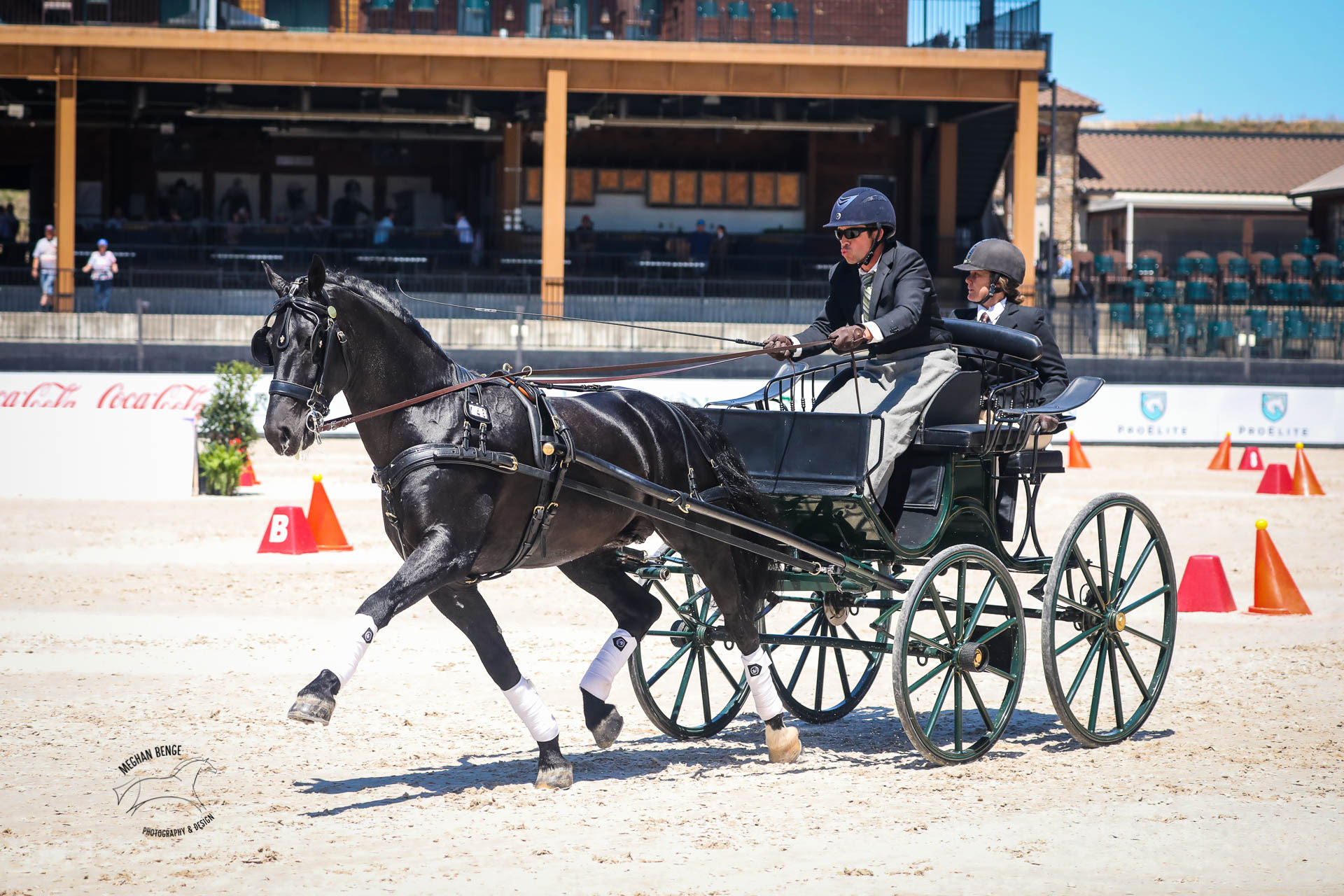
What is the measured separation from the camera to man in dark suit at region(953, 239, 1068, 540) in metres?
7.21

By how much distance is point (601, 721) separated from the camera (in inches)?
244

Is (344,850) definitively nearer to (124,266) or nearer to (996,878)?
(996,878)

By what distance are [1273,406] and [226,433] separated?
54.7ft

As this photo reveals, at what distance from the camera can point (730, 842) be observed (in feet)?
16.8

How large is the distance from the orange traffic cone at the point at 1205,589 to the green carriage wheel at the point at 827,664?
249cm

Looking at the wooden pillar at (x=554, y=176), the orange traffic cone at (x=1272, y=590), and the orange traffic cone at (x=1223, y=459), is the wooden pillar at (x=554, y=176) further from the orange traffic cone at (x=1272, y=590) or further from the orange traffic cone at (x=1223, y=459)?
the orange traffic cone at (x=1272, y=590)

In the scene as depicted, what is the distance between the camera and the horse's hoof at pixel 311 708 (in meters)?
4.88

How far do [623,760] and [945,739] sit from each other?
164 centimetres

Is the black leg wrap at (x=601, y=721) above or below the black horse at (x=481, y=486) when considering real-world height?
below

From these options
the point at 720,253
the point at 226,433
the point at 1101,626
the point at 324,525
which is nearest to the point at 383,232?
the point at 720,253

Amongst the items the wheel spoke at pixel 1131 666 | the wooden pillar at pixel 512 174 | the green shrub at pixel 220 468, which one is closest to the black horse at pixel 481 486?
the wheel spoke at pixel 1131 666

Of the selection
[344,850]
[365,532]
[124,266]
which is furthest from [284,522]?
[124,266]

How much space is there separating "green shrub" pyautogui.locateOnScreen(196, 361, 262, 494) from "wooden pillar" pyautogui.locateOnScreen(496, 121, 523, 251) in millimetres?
15977

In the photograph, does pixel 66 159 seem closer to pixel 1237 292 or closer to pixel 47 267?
pixel 47 267
